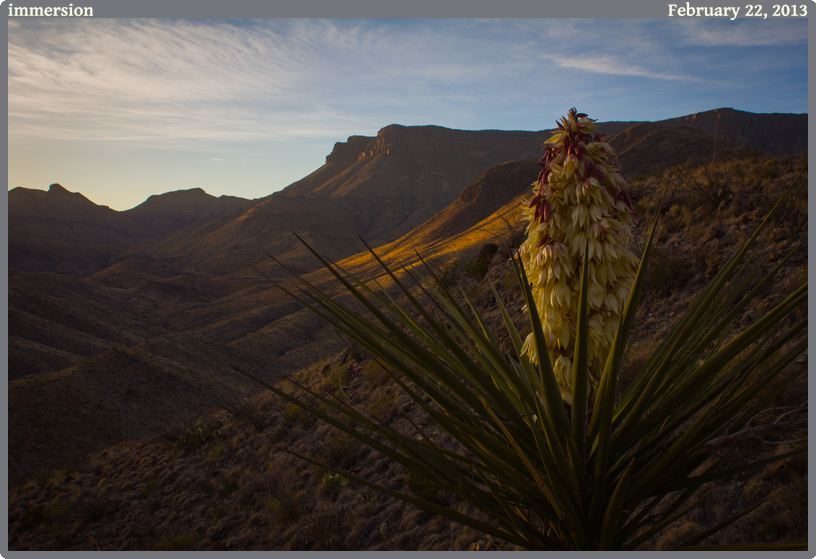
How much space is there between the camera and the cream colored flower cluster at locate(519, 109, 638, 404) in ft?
5.27

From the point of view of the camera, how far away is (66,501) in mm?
7840

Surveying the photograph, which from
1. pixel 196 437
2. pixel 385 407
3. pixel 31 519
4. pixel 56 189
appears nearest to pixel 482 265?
pixel 385 407

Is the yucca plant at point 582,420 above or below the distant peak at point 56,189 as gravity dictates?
below

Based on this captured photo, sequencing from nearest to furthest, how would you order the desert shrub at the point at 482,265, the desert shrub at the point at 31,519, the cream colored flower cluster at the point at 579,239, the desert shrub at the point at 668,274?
the cream colored flower cluster at the point at 579,239 < the desert shrub at the point at 668,274 < the desert shrub at the point at 31,519 < the desert shrub at the point at 482,265

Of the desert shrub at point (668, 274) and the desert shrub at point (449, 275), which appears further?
the desert shrub at point (449, 275)

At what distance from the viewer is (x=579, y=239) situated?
5.29 feet

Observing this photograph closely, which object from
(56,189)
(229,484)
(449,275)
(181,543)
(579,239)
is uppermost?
(56,189)

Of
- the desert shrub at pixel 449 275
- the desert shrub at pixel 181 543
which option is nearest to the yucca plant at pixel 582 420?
the desert shrub at pixel 181 543

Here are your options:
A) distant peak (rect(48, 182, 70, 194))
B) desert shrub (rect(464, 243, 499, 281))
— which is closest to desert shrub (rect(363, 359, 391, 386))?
desert shrub (rect(464, 243, 499, 281))

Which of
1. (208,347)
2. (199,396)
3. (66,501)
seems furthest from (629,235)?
(208,347)

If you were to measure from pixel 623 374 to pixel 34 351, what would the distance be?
28398 mm

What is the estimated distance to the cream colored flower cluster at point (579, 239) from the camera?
1.61 metres

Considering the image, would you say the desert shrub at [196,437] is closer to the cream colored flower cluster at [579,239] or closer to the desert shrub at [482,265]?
the desert shrub at [482,265]

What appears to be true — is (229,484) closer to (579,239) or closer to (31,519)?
(31,519)
